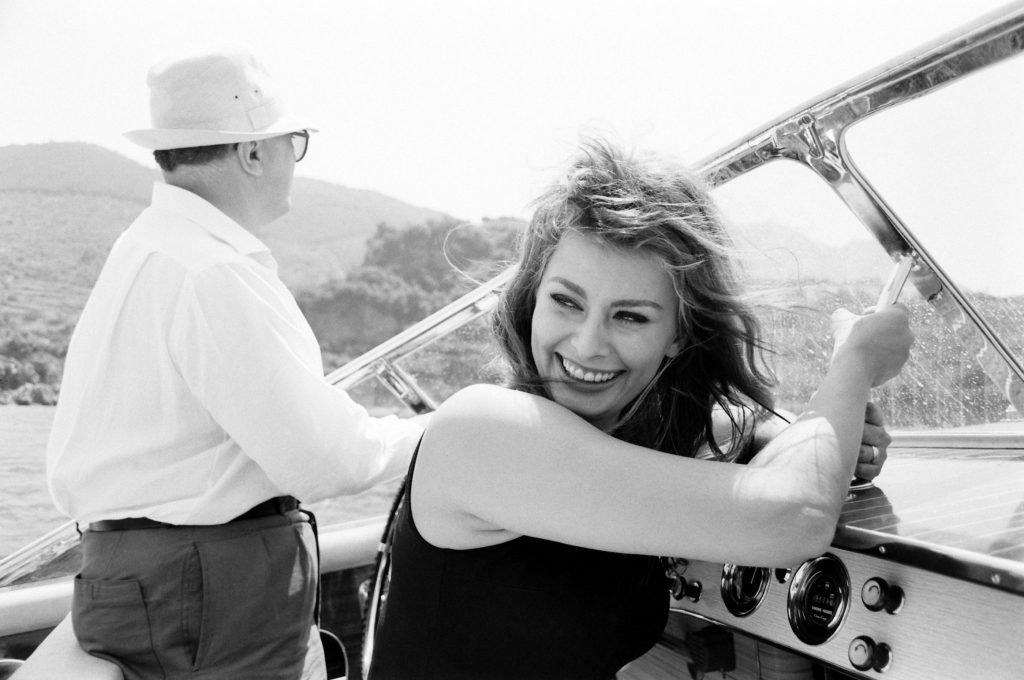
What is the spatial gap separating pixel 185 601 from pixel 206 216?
0.71 metres

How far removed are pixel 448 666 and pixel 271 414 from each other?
63 centimetres

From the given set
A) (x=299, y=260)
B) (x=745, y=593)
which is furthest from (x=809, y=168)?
(x=299, y=260)

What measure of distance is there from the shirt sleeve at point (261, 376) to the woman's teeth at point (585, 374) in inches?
24.3

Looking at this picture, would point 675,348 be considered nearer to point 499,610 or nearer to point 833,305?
point 499,610

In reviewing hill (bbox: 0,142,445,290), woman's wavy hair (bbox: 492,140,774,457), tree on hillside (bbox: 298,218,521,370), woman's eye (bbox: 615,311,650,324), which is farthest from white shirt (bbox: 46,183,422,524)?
tree on hillside (bbox: 298,218,521,370)

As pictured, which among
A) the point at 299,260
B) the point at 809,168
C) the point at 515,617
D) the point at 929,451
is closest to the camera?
the point at 515,617

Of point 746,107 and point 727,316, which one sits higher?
point 746,107

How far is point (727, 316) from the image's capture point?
1.26m

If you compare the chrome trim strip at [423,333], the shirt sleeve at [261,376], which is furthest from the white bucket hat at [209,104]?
the chrome trim strip at [423,333]

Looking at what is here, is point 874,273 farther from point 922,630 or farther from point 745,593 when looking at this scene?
point 922,630

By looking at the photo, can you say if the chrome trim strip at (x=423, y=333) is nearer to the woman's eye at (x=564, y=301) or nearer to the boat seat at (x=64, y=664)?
the boat seat at (x=64, y=664)

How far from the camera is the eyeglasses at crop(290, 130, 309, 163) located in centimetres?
186

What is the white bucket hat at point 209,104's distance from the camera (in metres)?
1.72

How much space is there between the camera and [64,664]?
142 centimetres
